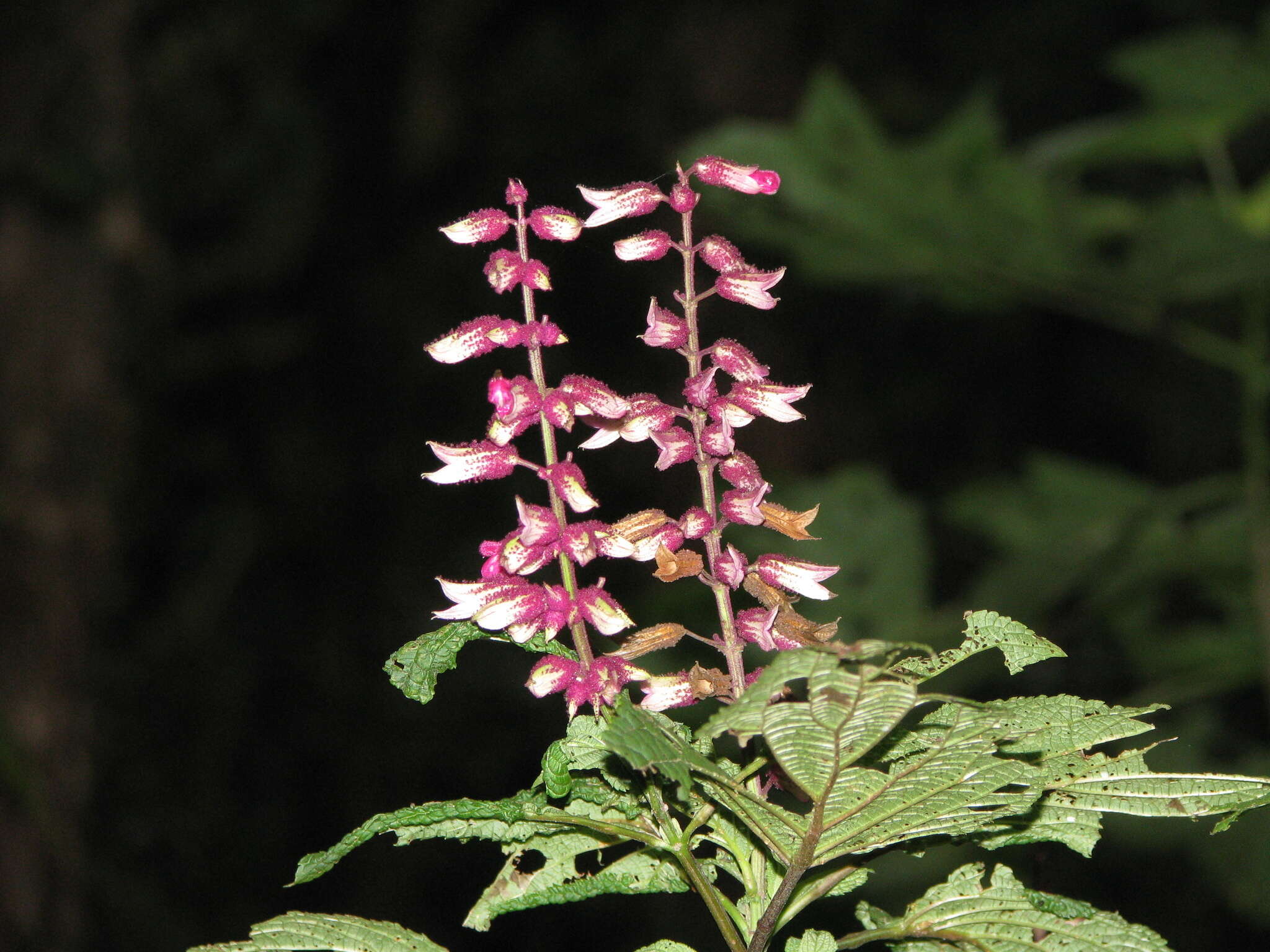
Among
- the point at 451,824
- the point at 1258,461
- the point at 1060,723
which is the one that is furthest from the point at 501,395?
the point at 1258,461

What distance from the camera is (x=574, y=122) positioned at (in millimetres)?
9609

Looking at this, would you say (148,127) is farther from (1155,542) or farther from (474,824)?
(474,824)

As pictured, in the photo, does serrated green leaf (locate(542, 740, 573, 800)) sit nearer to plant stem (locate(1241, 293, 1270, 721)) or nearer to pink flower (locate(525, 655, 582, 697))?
pink flower (locate(525, 655, 582, 697))

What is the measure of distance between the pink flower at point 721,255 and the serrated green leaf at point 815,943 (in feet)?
2.23

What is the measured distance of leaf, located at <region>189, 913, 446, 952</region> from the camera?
111 centimetres

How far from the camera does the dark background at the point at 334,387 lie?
6.22 meters

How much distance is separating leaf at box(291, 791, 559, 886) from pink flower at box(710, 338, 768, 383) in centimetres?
48

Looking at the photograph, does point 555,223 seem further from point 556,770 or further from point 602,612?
point 556,770

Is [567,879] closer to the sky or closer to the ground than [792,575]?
closer to the ground

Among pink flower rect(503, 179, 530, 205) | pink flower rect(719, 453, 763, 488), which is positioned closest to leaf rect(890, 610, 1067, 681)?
pink flower rect(719, 453, 763, 488)

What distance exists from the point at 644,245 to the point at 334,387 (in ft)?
29.4

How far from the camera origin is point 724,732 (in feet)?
3.35

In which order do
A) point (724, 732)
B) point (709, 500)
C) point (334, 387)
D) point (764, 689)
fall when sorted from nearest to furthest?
point (764, 689)
point (724, 732)
point (709, 500)
point (334, 387)

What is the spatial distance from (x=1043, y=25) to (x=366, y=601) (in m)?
7.60
